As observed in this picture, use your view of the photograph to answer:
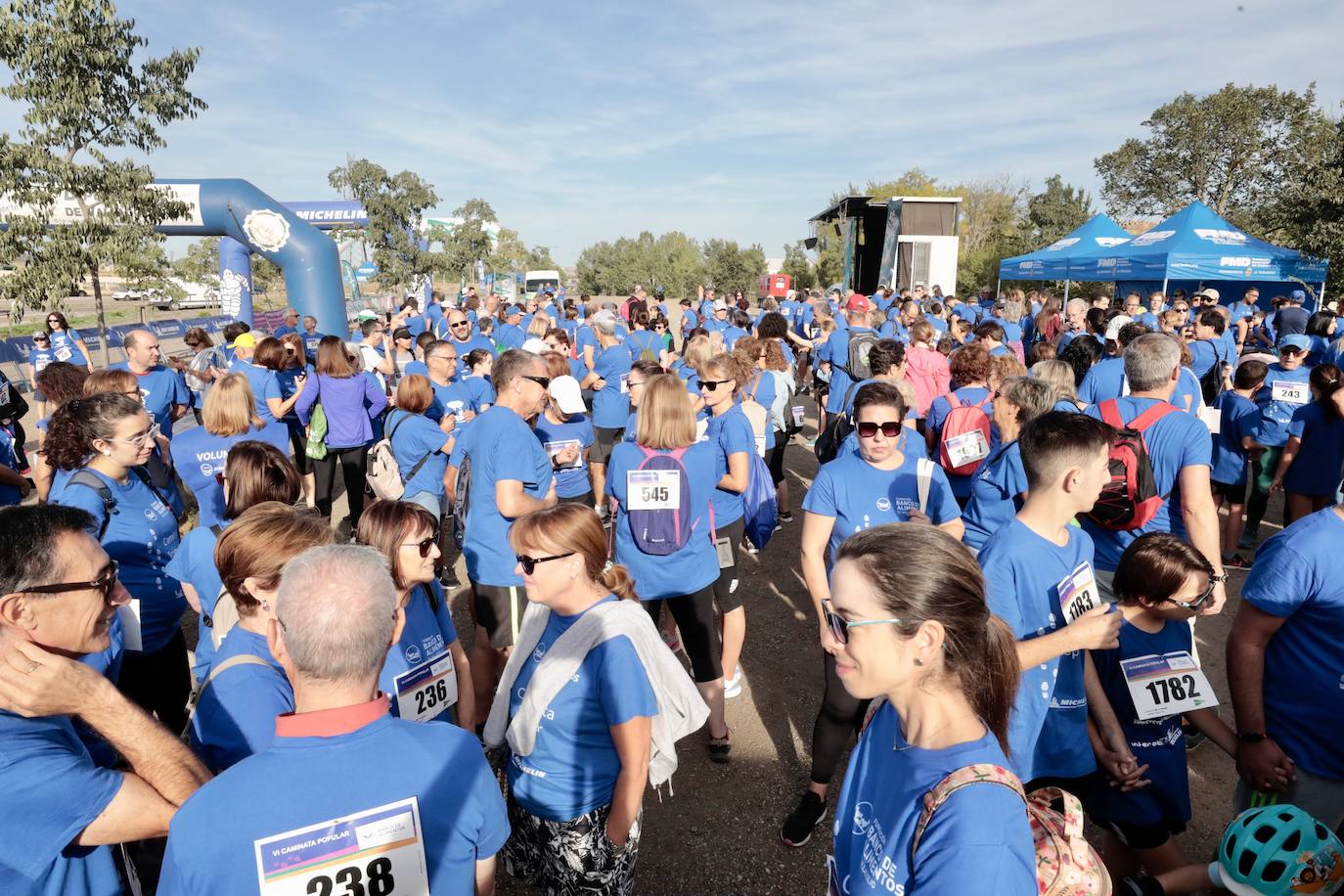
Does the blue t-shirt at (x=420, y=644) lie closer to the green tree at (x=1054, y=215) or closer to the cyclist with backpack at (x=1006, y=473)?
the cyclist with backpack at (x=1006, y=473)

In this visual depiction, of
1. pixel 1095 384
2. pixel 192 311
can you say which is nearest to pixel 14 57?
pixel 1095 384

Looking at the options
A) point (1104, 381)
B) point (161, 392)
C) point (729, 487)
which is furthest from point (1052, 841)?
point (161, 392)

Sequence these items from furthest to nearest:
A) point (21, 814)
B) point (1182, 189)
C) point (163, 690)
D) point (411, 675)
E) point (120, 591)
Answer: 1. point (1182, 189)
2. point (163, 690)
3. point (411, 675)
4. point (120, 591)
5. point (21, 814)

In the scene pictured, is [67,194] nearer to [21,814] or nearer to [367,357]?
[367,357]

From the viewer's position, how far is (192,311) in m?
37.6

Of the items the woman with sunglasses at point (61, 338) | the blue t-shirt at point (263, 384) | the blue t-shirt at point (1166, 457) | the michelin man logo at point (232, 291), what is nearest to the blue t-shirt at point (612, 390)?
the blue t-shirt at point (263, 384)

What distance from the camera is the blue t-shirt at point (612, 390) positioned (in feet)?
22.9

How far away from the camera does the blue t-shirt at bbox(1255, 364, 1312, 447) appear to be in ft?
17.8

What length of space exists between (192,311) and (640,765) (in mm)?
44759

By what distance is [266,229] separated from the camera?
1428 cm

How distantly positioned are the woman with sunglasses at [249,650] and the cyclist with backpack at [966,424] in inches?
130

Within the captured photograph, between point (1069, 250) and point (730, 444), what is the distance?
1744 centimetres

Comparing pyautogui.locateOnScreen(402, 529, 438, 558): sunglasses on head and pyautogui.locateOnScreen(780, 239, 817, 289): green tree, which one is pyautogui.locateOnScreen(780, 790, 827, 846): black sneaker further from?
pyautogui.locateOnScreen(780, 239, 817, 289): green tree

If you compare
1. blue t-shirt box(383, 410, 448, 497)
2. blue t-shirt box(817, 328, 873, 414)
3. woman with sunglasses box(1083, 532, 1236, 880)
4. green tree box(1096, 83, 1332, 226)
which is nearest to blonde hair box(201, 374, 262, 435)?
blue t-shirt box(383, 410, 448, 497)
